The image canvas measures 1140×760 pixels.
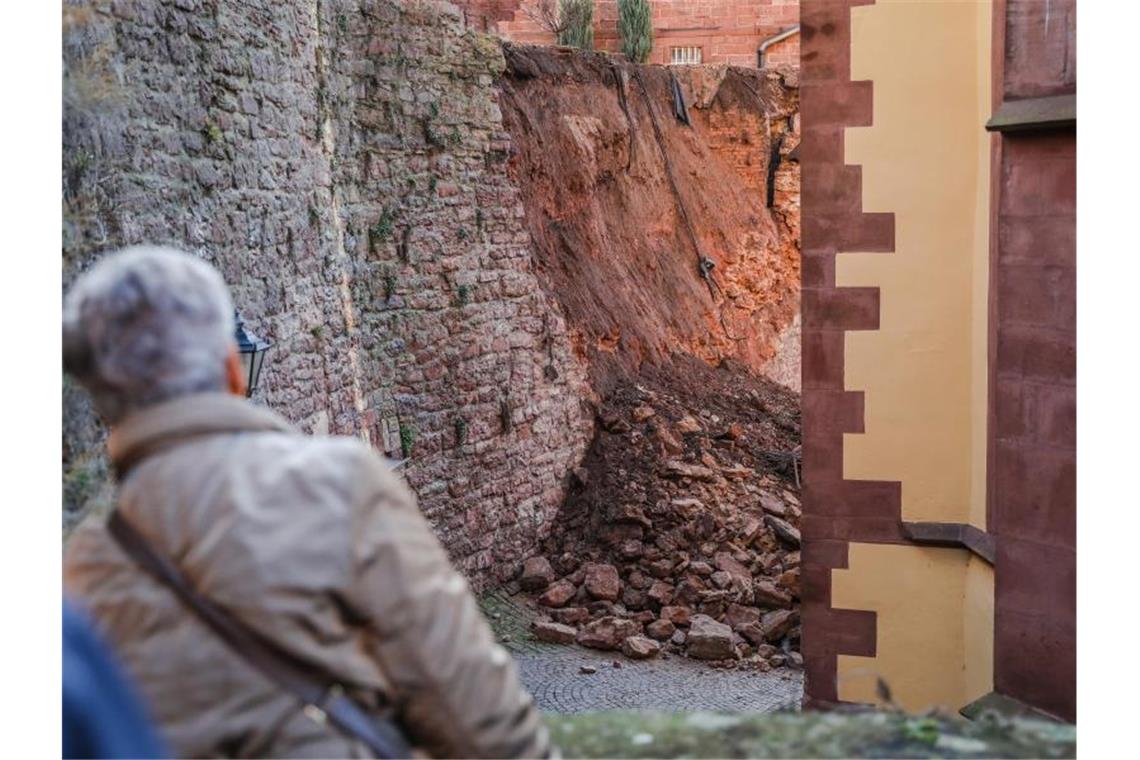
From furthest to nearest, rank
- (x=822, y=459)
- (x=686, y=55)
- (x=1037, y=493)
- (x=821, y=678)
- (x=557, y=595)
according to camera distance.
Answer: (x=686, y=55), (x=557, y=595), (x=821, y=678), (x=822, y=459), (x=1037, y=493)

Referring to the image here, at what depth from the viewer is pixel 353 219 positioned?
12.8m

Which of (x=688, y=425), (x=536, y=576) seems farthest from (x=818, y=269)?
(x=688, y=425)

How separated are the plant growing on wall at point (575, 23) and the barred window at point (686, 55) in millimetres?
3435

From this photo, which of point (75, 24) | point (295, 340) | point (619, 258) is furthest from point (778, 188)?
point (75, 24)

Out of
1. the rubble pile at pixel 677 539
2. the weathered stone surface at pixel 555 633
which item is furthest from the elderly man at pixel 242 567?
the weathered stone surface at pixel 555 633

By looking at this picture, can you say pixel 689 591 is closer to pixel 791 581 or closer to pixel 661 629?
pixel 661 629

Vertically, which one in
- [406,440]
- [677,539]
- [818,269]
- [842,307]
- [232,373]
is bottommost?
[677,539]

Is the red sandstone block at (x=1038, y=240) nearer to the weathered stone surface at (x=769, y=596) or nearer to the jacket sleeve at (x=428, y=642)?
the jacket sleeve at (x=428, y=642)

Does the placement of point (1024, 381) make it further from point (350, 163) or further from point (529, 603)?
point (529, 603)

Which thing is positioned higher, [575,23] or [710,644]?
[575,23]

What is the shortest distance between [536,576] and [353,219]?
13.6 feet

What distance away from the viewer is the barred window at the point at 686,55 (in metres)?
31.5

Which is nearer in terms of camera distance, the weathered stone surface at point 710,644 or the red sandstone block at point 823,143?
the red sandstone block at point 823,143

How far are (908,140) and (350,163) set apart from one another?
21.9 ft
